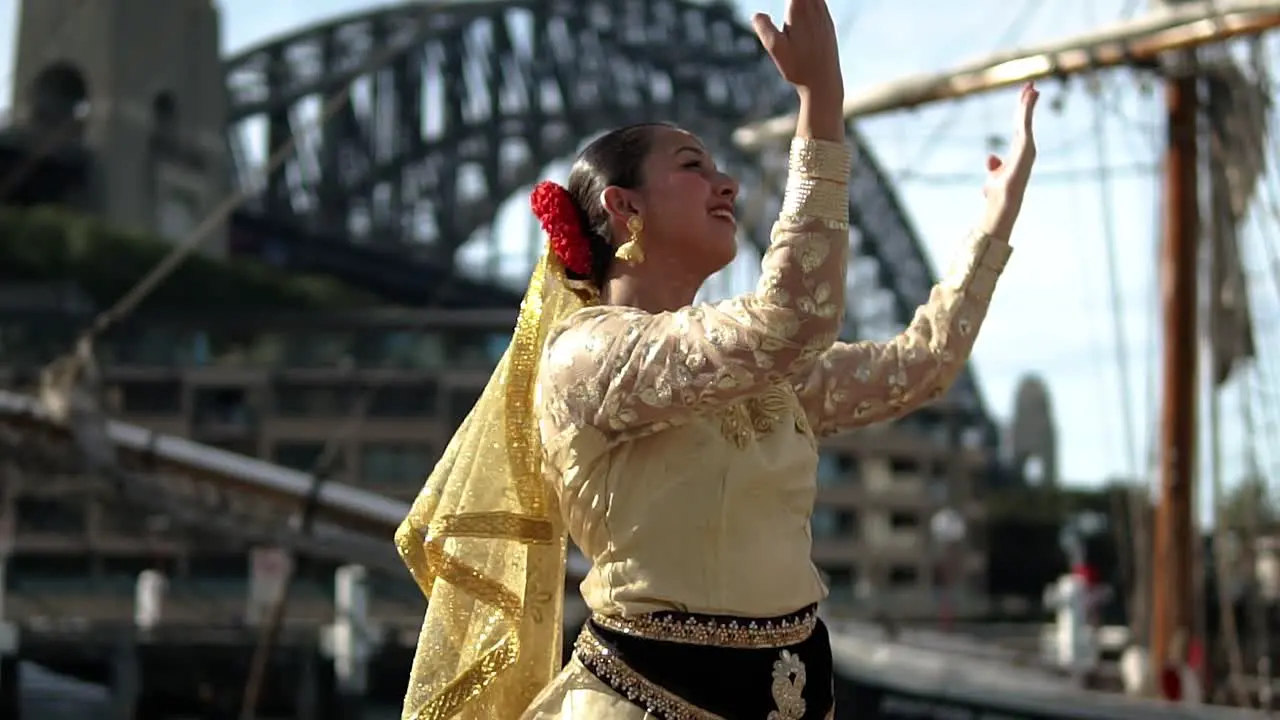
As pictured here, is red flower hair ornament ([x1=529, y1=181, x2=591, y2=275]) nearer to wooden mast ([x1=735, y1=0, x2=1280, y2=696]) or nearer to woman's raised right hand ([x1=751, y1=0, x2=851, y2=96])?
woman's raised right hand ([x1=751, y1=0, x2=851, y2=96])

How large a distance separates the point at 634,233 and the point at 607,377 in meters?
0.26

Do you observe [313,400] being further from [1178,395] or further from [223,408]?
[1178,395]

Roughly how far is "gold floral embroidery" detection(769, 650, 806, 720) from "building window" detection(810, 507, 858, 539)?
55.7 m

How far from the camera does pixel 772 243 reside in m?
2.36

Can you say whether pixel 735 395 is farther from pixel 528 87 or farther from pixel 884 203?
pixel 884 203

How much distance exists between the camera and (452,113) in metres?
79.8

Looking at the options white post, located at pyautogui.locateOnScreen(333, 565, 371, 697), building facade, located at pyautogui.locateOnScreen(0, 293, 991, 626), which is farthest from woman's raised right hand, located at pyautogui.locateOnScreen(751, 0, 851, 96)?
building facade, located at pyautogui.locateOnScreen(0, 293, 991, 626)

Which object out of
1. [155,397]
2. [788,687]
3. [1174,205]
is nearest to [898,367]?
[788,687]

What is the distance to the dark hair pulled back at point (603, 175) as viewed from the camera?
2672mm

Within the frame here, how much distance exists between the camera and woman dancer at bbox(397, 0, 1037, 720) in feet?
7.70

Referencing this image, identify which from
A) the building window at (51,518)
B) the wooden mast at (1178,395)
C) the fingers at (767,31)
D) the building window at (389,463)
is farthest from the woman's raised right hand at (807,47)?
the building window at (389,463)

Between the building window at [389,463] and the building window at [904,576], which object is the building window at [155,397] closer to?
the building window at [389,463]

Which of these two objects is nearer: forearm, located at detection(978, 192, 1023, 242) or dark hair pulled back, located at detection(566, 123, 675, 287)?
dark hair pulled back, located at detection(566, 123, 675, 287)

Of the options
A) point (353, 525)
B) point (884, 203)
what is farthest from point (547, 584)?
point (884, 203)
